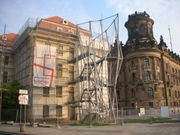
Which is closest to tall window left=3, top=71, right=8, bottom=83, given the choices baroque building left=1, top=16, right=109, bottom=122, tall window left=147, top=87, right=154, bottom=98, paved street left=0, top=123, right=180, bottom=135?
baroque building left=1, top=16, right=109, bottom=122

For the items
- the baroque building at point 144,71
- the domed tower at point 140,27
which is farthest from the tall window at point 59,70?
the domed tower at point 140,27

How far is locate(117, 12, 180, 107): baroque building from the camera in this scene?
49.7 m

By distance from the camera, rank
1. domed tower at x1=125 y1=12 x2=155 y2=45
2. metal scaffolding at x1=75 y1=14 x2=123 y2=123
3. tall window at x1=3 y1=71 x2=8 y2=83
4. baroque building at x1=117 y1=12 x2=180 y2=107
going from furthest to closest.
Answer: domed tower at x1=125 y1=12 x2=155 y2=45, baroque building at x1=117 y1=12 x2=180 y2=107, tall window at x1=3 y1=71 x2=8 y2=83, metal scaffolding at x1=75 y1=14 x2=123 y2=123

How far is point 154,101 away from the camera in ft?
159

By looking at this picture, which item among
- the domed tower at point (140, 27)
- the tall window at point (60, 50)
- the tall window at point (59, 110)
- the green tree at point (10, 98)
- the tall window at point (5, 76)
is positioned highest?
the domed tower at point (140, 27)

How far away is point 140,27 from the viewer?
58500 millimetres

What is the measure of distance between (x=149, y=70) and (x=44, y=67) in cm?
3074

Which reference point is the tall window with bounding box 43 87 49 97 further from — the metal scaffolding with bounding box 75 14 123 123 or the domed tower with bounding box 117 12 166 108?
the domed tower with bounding box 117 12 166 108

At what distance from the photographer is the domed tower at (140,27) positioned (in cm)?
5744

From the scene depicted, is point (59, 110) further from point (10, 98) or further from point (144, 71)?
point (144, 71)

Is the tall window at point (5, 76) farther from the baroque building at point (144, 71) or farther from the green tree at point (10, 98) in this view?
the baroque building at point (144, 71)

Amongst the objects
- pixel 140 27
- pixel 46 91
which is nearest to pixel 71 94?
pixel 46 91

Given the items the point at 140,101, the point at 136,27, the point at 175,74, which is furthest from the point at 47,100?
the point at 175,74

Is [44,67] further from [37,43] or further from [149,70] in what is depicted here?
[149,70]
